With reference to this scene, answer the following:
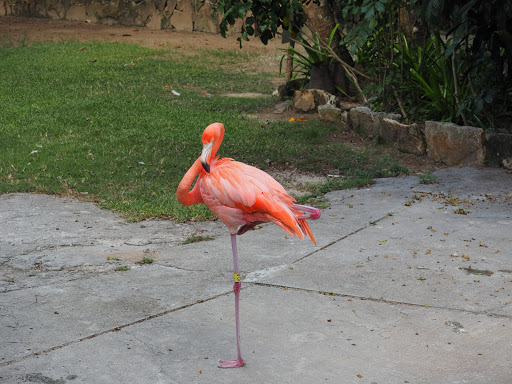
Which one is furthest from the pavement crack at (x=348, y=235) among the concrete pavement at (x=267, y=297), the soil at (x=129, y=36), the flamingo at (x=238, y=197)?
the soil at (x=129, y=36)

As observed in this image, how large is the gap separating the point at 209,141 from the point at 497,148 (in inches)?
200

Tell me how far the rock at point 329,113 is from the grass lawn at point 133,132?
0.18m

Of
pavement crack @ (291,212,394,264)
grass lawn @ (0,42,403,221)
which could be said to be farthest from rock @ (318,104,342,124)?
pavement crack @ (291,212,394,264)

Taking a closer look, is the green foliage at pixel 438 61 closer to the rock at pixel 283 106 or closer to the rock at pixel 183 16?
the rock at pixel 283 106

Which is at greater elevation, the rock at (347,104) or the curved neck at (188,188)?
the curved neck at (188,188)

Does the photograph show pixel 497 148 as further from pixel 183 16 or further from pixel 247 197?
pixel 183 16

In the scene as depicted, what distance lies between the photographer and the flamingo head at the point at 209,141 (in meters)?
3.54

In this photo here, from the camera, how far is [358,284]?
4656 millimetres

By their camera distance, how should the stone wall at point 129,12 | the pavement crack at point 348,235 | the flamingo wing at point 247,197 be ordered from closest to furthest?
1. the flamingo wing at point 247,197
2. the pavement crack at point 348,235
3. the stone wall at point 129,12

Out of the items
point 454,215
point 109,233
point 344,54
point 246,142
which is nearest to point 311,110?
point 344,54

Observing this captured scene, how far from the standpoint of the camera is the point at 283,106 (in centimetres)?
1091

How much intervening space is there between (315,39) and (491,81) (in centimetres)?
355

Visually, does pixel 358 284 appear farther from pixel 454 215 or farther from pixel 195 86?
pixel 195 86

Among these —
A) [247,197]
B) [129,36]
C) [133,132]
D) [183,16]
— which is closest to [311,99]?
[133,132]
